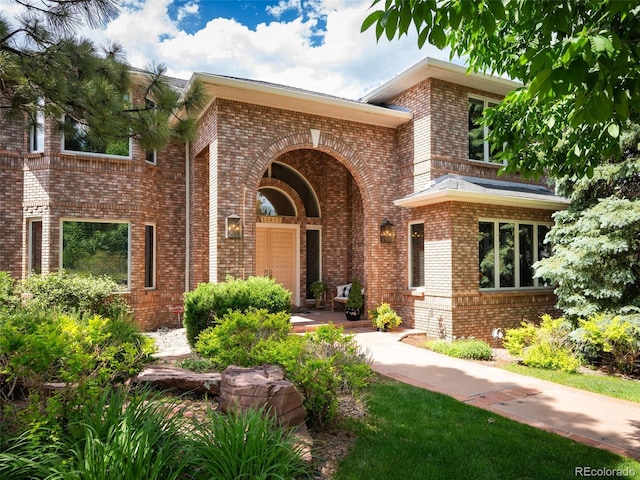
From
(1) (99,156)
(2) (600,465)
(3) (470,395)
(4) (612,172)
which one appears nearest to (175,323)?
(1) (99,156)

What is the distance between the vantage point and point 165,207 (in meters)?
11.4

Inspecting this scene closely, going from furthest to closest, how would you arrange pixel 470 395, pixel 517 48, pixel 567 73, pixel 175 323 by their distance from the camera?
pixel 175 323 < pixel 470 395 < pixel 517 48 < pixel 567 73

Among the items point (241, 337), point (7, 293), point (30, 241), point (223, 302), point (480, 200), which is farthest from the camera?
point (30, 241)

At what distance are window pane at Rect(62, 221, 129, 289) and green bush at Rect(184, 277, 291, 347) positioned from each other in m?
3.43

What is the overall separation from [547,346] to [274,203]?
8.26m

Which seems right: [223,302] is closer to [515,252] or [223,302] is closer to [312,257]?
[312,257]

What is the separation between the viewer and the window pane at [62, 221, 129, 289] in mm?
9992

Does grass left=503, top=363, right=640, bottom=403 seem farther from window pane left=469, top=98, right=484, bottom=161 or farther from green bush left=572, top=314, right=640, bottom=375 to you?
window pane left=469, top=98, right=484, bottom=161

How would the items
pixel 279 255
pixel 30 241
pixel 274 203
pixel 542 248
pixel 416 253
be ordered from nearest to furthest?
pixel 30 241 → pixel 416 253 → pixel 542 248 → pixel 279 255 → pixel 274 203

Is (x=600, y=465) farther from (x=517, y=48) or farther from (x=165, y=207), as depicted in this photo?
(x=165, y=207)

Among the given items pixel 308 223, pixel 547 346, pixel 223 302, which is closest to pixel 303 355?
pixel 223 302

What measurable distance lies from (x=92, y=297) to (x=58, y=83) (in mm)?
5444
